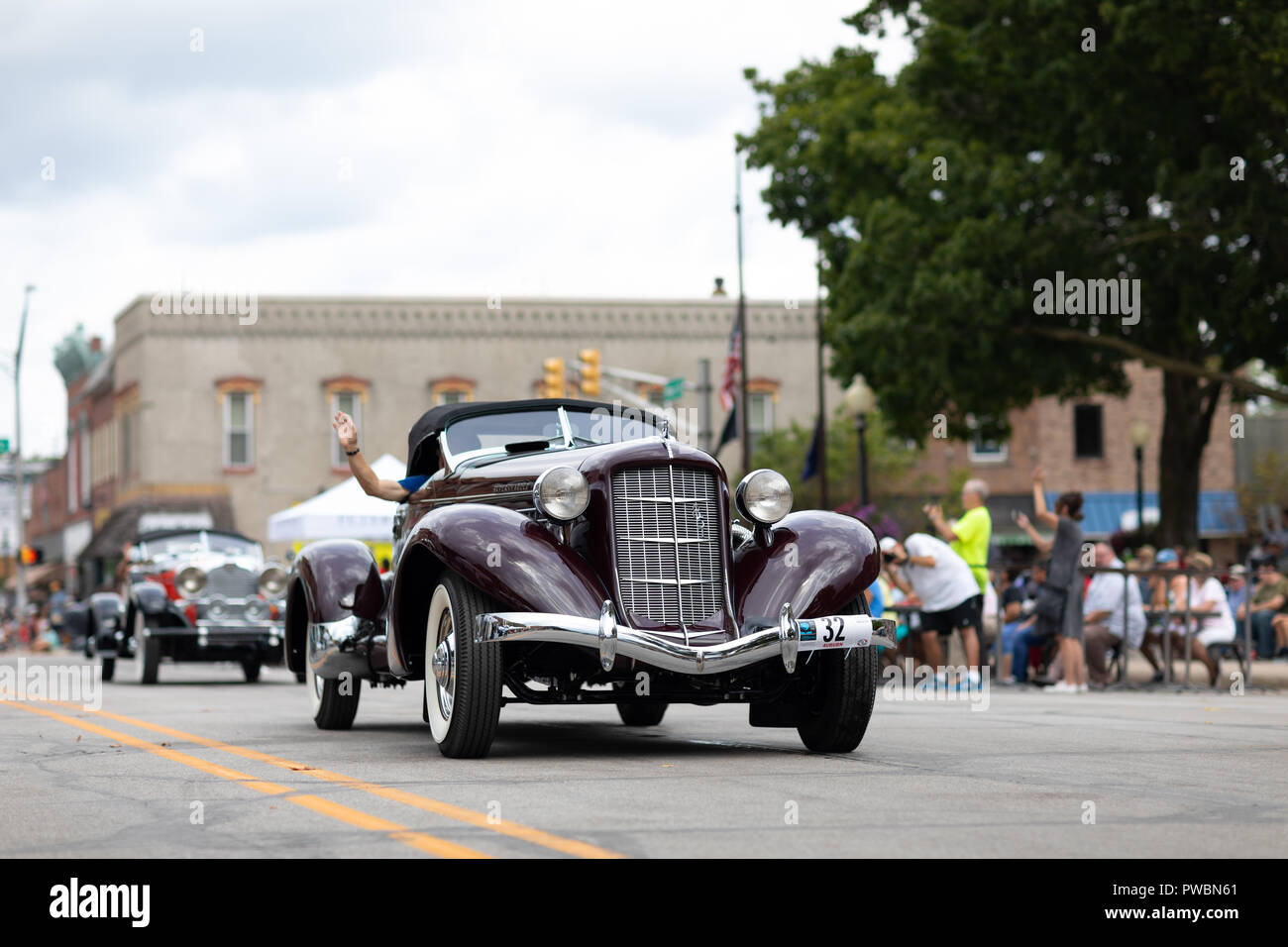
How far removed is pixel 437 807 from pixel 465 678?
5.73ft

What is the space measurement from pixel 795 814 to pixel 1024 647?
12.0 meters

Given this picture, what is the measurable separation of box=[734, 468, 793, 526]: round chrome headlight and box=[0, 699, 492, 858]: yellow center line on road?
2758 mm

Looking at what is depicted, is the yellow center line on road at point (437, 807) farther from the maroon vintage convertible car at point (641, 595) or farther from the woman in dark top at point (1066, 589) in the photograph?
the woman in dark top at point (1066, 589)

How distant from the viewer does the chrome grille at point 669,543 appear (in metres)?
8.65

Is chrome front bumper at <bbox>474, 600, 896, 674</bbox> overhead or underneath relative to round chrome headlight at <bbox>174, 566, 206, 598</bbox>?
overhead

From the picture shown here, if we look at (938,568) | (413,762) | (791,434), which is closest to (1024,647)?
(938,568)

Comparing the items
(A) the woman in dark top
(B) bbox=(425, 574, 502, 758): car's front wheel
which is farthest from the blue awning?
(B) bbox=(425, 574, 502, 758): car's front wheel

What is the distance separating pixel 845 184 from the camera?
1136 inches

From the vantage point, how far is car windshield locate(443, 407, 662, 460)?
34.2ft

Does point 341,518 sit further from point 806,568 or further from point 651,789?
point 651,789

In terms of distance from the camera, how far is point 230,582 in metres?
20.8

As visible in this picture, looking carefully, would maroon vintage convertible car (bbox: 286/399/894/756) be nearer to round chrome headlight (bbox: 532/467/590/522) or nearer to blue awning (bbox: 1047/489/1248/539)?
round chrome headlight (bbox: 532/467/590/522)
